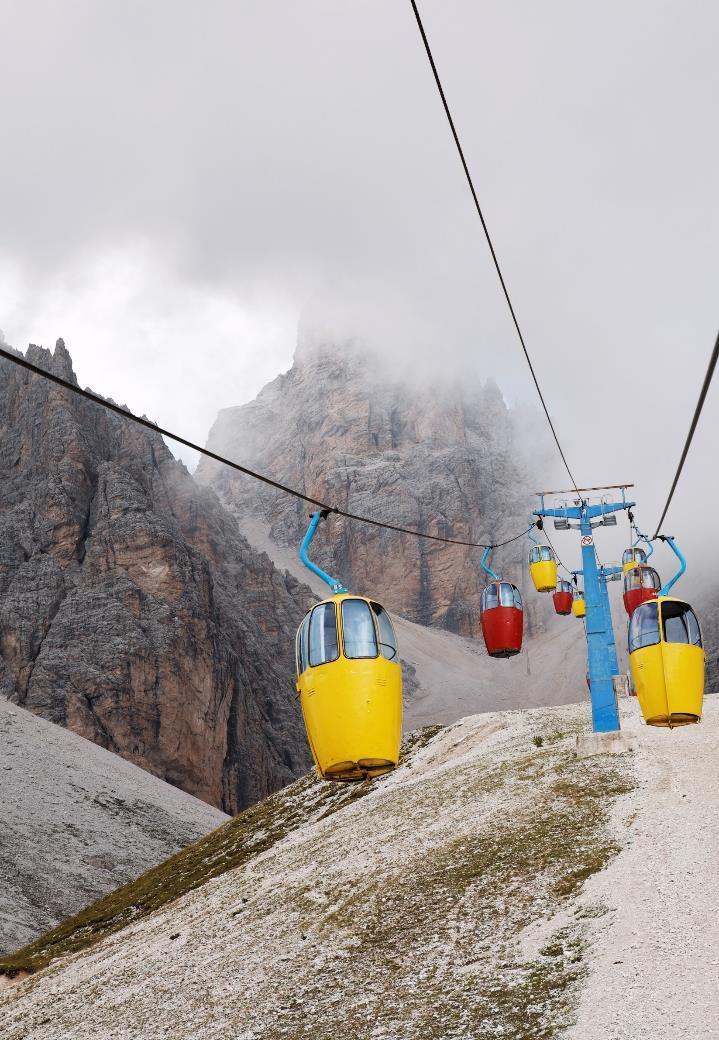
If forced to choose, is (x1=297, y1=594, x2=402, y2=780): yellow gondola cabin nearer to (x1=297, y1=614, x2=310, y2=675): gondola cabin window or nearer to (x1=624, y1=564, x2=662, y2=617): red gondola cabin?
(x1=297, y1=614, x2=310, y2=675): gondola cabin window

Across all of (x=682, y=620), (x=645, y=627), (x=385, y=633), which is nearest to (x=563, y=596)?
(x=645, y=627)

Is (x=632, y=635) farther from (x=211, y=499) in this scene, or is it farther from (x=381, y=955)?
(x=211, y=499)

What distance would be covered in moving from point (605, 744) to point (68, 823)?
43009mm

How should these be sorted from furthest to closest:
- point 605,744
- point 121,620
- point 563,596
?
1. point 121,620
2. point 563,596
3. point 605,744

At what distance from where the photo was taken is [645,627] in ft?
65.8

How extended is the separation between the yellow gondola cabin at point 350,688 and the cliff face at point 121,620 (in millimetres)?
86661

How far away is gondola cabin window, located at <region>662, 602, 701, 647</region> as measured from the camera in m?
19.6

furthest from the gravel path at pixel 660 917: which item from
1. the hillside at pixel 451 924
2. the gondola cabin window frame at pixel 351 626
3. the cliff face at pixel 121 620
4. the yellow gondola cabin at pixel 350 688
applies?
the cliff face at pixel 121 620

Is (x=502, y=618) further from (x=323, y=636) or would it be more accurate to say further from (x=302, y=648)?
(x=323, y=636)

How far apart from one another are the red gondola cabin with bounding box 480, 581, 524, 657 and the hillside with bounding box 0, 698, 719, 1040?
5.43 m

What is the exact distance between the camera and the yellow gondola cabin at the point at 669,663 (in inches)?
754

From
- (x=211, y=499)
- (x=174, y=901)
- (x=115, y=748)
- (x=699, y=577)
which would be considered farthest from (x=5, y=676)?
(x=699, y=577)

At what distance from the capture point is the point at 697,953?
58.2 feet

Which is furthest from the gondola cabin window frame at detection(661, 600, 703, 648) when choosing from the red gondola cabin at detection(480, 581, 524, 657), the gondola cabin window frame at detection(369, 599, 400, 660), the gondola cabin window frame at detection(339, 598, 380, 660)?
the red gondola cabin at detection(480, 581, 524, 657)
